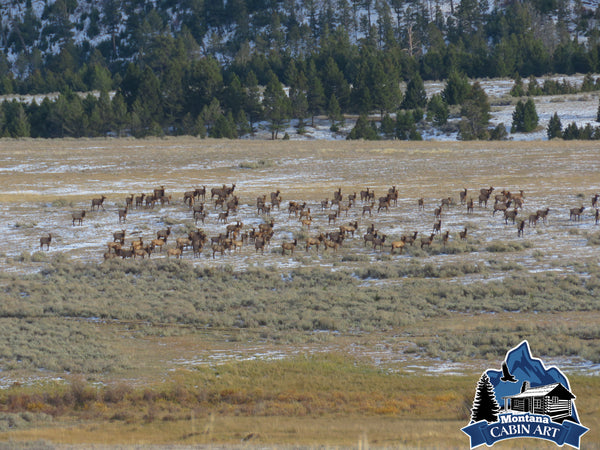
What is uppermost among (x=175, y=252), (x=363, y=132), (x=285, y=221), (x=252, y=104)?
(x=252, y=104)

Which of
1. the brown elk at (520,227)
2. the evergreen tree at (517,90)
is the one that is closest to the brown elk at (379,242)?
the brown elk at (520,227)

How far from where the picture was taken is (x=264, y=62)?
11394 cm

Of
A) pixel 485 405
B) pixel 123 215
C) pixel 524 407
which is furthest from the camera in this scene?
pixel 123 215

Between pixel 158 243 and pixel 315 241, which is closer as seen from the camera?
pixel 158 243

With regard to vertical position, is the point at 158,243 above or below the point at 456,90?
below

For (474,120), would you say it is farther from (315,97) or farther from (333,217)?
(333,217)

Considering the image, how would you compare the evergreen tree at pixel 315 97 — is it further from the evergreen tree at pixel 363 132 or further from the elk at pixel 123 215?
the elk at pixel 123 215

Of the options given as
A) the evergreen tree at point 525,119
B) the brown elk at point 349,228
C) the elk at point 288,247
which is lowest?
the elk at point 288,247

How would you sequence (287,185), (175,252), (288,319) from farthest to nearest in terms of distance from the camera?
(287,185)
(175,252)
(288,319)

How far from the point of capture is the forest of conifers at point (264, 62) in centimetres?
8288

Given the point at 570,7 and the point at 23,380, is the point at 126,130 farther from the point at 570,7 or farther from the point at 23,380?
the point at 570,7

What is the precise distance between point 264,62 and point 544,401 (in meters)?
106

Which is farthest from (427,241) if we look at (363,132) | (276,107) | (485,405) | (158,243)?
(276,107)

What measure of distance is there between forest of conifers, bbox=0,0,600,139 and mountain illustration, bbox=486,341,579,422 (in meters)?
64.0
